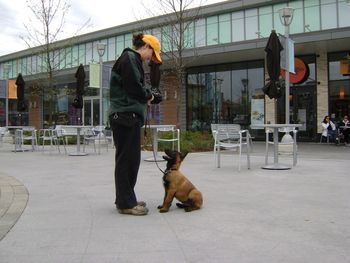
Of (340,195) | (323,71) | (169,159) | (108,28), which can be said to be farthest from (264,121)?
(169,159)

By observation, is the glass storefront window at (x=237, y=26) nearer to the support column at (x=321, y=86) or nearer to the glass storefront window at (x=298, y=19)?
the glass storefront window at (x=298, y=19)

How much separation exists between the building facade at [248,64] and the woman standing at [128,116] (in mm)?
12447

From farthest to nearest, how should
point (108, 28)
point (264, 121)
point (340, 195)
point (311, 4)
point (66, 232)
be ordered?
point (108, 28) → point (264, 121) → point (311, 4) → point (340, 195) → point (66, 232)

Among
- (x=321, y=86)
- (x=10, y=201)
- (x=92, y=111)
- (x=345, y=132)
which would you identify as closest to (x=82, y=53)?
(x=92, y=111)

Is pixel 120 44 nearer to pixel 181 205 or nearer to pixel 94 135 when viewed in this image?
pixel 94 135

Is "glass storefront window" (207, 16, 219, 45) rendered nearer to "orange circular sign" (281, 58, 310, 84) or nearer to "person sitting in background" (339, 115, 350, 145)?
"orange circular sign" (281, 58, 310, 84)

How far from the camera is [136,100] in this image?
16.4 feet

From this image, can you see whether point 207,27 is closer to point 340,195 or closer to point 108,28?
point 108,28

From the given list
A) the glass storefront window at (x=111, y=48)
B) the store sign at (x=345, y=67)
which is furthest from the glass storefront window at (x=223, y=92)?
the glass storefront window at (x=111, y=48)

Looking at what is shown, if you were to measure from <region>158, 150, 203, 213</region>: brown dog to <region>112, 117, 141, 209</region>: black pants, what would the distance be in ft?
1.20

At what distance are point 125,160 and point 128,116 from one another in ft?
1.60

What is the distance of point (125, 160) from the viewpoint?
5.05 m

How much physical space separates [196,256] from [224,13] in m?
21.7

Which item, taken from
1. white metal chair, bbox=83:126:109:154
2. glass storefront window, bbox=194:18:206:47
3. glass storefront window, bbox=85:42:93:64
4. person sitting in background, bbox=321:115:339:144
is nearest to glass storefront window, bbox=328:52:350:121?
person sitting in background, bbox=321:115:339:144
